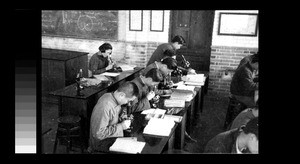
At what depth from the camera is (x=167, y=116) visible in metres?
3.89

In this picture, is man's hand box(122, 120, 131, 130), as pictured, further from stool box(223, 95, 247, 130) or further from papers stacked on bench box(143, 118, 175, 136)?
stool box(223, 95, 247, 130)

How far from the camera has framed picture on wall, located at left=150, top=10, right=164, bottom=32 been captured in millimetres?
7602

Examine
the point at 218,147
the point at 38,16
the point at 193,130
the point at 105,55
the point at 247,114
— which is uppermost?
the point at 38,16

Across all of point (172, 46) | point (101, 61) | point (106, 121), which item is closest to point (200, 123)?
point (172, 46)

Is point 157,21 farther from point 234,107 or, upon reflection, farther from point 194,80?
point 234,107

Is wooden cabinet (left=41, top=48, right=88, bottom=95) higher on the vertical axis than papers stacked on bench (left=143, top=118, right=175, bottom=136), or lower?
higher

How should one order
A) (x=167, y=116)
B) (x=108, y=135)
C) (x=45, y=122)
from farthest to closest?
(x=45, y=122) < (x=167, y=116) < (x=108, y=135)

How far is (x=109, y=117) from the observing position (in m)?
3.46

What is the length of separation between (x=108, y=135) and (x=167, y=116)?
0.92 metres

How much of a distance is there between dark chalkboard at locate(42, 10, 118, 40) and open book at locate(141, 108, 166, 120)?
4.43 metres

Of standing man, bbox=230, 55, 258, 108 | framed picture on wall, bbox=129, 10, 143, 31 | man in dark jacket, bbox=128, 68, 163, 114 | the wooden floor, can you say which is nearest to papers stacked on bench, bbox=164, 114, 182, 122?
man in dark jacket, bbox=128, 68, 163, 114
